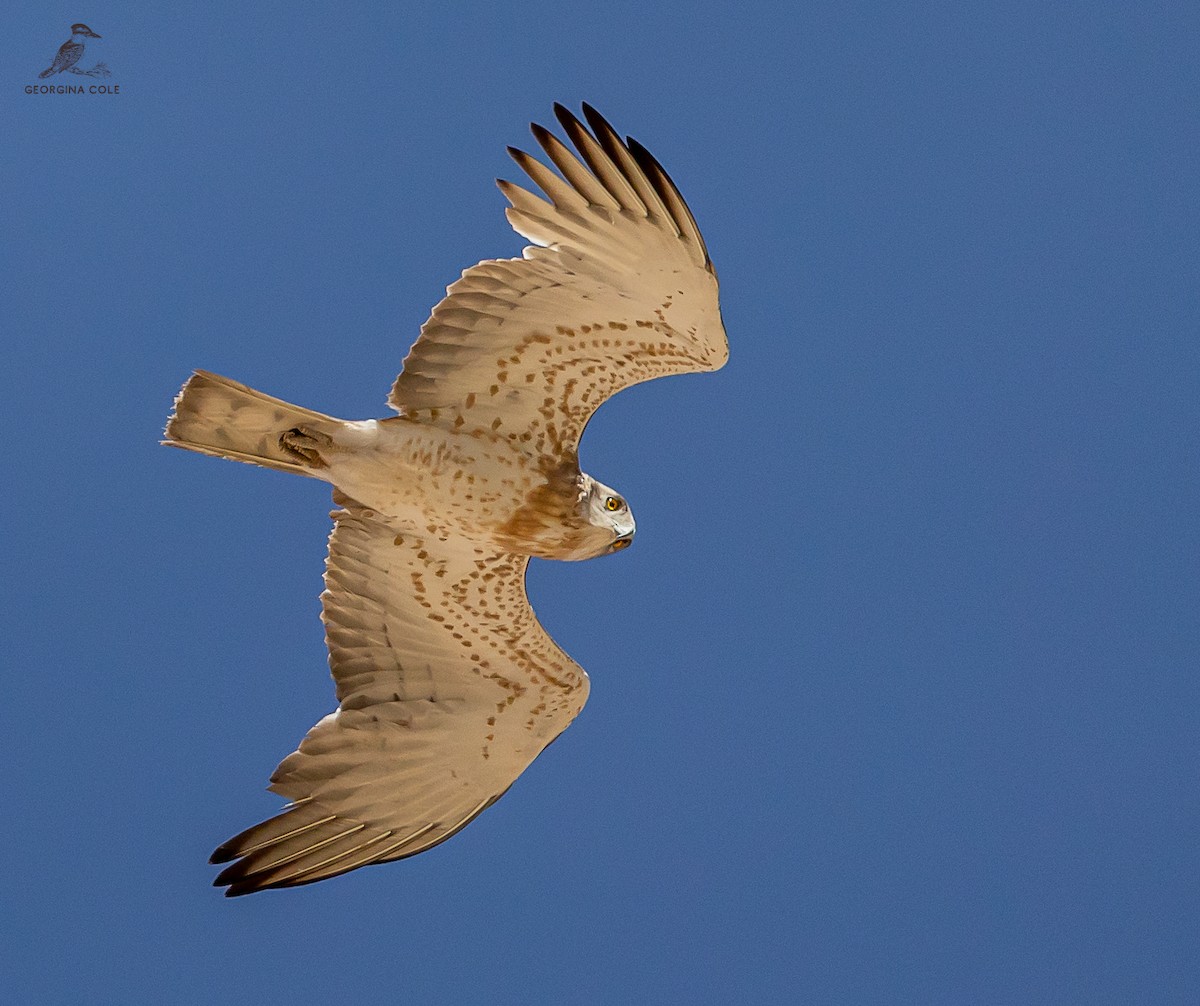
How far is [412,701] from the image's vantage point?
8516 millimetres

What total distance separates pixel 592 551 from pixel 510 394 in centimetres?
88

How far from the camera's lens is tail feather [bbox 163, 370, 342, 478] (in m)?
7.07

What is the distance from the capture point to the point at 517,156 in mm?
7020

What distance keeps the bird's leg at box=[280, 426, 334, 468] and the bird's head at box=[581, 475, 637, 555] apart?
4.13 feet

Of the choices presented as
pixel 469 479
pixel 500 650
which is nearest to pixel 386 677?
pixel 500 650

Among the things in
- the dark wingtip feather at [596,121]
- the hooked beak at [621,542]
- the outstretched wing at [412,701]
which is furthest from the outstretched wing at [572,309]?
the outstretched wing at [412,701]

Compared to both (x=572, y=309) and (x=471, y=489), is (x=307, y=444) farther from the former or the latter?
(x=572, y=309)

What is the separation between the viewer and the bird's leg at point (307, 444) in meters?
7.45

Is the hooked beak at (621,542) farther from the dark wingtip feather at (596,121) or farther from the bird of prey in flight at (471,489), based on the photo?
the dark wingtip feather at (596,121)

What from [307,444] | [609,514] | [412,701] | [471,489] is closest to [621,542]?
[609,514]

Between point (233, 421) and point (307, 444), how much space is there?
1.39ft

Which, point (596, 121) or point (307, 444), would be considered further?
point (307, 444)

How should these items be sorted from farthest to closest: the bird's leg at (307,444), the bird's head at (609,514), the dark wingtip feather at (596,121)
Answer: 1. the bird's head at (609,514)
2. the bird's leg at (307,444)
3. the dark wingtip feather at (596,121)

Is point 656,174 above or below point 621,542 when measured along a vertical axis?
above
